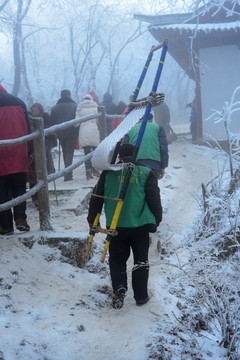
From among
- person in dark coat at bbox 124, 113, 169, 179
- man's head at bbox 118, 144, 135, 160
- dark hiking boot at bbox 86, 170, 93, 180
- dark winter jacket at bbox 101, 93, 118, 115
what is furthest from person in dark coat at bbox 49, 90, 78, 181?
man's head at bbox 118, 144, 135, 160

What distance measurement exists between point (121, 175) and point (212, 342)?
4.76 ft

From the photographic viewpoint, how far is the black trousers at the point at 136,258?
340 cm

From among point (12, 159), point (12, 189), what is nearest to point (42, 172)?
point (12, 159)

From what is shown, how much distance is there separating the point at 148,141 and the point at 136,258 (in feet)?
5.74

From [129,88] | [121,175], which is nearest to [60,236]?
[121,175]

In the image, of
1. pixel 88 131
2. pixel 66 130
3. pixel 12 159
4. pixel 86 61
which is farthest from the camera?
pixel 86 61

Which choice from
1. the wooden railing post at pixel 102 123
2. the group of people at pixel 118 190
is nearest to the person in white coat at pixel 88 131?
the wooden railing post at pixel 102 123

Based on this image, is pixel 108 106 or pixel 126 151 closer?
pixel 126 151

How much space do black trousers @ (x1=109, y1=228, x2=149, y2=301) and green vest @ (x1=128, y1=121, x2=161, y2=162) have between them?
159 cm

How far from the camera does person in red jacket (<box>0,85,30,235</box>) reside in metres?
4.14

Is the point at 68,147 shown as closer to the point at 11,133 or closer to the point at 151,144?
the point at 151,144

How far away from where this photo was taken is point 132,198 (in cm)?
333

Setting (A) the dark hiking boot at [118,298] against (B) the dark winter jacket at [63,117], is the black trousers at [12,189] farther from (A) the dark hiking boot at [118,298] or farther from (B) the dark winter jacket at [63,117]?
(B) the dark winter jacket at [63,117]

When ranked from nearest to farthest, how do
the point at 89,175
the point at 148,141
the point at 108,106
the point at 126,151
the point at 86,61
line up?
the point at 126,151 < the point at 148,141 < the point at 89,175 < the point at 108,106 < the point at 86,61
